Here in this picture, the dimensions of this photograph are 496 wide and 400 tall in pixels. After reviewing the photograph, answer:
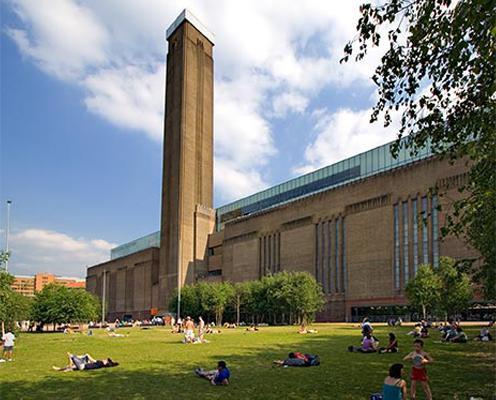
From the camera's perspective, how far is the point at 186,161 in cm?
11719

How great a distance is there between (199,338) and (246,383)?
60.6 feet

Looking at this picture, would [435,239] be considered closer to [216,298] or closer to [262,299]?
[262,299]

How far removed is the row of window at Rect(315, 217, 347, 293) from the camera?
84750mm

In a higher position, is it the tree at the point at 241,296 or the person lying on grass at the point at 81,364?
the person lying on grass at the point at 81,364

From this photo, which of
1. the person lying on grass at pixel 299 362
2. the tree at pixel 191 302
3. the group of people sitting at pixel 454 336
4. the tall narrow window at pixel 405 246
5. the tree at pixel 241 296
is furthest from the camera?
the tree at pixel 191 302

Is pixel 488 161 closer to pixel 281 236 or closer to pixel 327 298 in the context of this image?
pixel 327 298

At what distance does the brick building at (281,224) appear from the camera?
73.6m

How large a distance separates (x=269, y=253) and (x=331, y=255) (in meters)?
18.0

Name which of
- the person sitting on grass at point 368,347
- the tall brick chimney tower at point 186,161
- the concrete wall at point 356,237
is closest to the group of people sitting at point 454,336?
the person sitting on grass at point 368,347

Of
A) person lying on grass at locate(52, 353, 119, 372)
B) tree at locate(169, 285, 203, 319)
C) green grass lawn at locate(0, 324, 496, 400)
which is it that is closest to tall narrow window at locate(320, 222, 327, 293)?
tree at locate(169, 285, 203, 319)

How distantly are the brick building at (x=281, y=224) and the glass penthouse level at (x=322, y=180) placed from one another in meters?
0.22

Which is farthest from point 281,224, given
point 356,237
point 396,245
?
point 396,245

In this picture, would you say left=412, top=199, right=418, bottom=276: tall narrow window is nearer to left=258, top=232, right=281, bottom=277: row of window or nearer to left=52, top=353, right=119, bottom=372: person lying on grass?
left=258, top=232, right=281, bottom=277: row of window

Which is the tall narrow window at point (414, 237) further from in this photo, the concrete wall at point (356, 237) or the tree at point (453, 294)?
the tree at point (453, 294)
